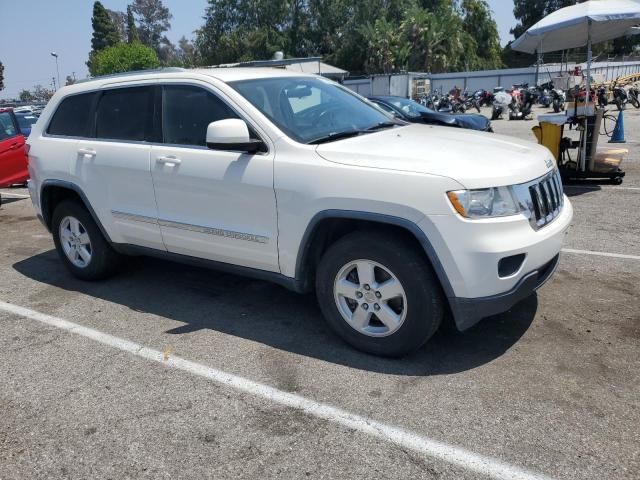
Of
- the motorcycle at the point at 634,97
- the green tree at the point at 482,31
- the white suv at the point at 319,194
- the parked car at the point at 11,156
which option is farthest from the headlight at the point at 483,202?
the green tree at the point at 482,31

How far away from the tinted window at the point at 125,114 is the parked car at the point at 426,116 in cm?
697

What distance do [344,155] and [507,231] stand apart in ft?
3.49

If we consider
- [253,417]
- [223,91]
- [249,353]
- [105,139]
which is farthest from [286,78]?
[253,417]

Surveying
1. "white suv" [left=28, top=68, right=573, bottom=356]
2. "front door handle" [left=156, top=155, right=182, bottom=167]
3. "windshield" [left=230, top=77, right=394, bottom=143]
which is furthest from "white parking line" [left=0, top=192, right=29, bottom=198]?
"windshield" [left=230, top=77, right=394, bottom=143]

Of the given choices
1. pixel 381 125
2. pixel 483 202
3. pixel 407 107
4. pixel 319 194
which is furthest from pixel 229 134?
pixel 407 107

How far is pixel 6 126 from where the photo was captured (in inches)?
401

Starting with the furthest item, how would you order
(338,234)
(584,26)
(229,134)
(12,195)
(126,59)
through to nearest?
(126,59)
(12,195)
(584,26)
(338,234)
(229,134)

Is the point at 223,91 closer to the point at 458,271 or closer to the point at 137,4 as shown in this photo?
the point at 458,271

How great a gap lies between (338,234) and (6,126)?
888 centimetres

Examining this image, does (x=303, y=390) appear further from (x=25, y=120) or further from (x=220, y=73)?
(x=25, y=120)

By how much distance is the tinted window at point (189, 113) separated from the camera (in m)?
4.08

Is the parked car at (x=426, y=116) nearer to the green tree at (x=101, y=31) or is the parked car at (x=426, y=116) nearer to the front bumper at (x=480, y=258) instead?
the front bumper at (x=480, y=258)

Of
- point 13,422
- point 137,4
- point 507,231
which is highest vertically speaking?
point 137,4

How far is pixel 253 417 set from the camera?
10.0 feet
